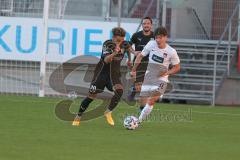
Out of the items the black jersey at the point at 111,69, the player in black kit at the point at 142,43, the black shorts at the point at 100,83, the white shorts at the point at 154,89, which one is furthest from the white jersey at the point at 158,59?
the player in black kit at the point at 142,43

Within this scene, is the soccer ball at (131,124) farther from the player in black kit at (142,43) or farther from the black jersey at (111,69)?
the player in black kit at (142,43)

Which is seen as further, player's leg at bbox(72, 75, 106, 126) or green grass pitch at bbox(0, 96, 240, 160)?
player's leg at bbox(72, 75, 106, 126)

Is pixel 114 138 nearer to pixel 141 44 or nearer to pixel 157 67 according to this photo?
pixel 157 67

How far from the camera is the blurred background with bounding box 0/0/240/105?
24.8m

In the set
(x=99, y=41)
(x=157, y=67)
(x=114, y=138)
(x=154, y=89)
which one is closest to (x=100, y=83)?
(x=154, y=89)

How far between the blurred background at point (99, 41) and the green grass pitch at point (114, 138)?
5.18 meters

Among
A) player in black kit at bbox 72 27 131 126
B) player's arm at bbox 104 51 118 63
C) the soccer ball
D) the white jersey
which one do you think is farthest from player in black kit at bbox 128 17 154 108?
the soccer ball

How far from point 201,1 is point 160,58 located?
11.3 m

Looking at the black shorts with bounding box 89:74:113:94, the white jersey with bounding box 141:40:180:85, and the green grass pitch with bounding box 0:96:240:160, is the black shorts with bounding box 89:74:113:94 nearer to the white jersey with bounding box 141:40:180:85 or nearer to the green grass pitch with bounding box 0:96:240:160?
the green grass pitch with bounding box 0:96:240:160

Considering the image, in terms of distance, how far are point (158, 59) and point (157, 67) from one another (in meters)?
0.29

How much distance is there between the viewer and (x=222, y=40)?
84.4 ft

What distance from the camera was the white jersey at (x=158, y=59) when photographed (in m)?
15.7

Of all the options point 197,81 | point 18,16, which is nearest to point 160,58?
point 197,81

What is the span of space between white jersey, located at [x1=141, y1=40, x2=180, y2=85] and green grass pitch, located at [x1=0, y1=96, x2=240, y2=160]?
1020 millimetres
